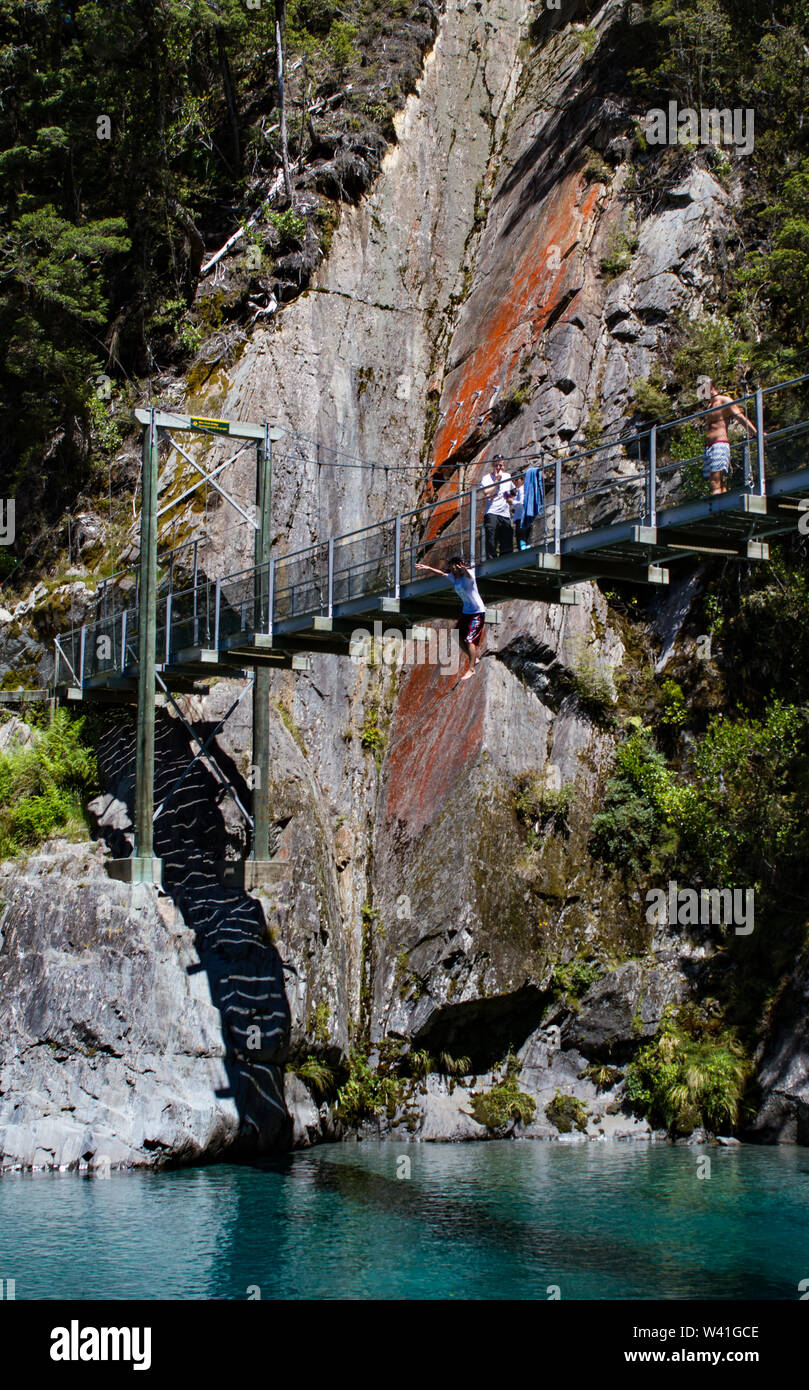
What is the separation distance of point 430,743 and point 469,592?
683 cm

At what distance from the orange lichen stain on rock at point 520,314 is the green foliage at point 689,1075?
35.9 feet

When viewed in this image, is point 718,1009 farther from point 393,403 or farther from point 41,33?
point 41,33

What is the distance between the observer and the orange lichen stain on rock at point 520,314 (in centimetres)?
2350

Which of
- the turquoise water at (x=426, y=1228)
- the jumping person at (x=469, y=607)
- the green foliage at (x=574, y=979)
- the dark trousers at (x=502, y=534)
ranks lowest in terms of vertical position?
the turquoise water at (x=426, y=1228)

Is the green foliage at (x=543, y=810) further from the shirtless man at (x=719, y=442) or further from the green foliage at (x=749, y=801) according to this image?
the shirtless man at (x=719, y=442)

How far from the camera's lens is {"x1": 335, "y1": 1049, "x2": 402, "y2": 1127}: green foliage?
56.8ft

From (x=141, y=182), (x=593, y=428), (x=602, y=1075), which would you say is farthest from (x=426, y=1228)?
(x=141, y=182)

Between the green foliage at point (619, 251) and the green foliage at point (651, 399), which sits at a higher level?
the green foliage at point (619, 251)

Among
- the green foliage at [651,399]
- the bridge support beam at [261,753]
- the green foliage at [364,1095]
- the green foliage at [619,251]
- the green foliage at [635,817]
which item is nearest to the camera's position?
the green foliage at [364,1095]

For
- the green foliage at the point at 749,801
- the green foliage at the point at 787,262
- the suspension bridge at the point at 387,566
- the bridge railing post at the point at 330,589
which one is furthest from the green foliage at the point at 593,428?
the bridge railing post at the point at 330,589

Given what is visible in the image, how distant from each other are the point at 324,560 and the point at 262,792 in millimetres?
3851

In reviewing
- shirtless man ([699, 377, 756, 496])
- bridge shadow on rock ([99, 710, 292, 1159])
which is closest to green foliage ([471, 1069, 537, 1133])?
bridge shadow on rock ([99, 710, 292, 1159])
